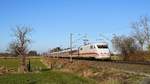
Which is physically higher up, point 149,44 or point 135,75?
point 149,44

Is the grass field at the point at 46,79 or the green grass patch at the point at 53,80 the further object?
the grass field at the point at 46,79

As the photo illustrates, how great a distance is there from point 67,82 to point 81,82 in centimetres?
394

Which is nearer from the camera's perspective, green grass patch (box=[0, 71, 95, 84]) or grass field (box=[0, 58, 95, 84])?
green grass patch (box=[0, 71, 95, 84])

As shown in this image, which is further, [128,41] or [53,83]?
[128,41]

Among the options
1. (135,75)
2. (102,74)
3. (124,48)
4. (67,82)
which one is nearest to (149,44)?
(124,48)

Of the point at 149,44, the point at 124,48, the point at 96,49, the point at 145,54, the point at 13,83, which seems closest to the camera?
the point at 13,83

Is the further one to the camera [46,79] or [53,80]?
[46,79]

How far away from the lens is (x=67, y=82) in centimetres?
3919

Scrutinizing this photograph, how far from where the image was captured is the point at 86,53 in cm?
6369

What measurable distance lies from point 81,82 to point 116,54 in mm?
56132

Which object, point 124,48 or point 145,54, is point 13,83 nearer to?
point 145,54

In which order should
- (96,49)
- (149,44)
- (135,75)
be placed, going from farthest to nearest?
1. (149,44)
2. (96,49)
3. (135,75)

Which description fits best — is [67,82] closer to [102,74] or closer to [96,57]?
[102,74]

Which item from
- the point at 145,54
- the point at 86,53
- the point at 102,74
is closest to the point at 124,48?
the point at 145,54
